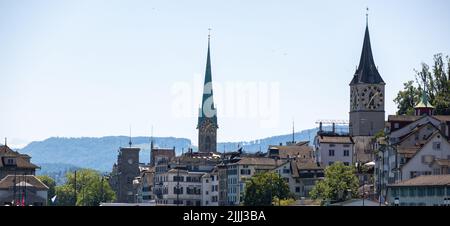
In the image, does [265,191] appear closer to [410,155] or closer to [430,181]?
[410,155]

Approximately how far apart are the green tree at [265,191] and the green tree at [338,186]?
Result: 9.96m

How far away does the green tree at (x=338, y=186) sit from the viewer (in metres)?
168

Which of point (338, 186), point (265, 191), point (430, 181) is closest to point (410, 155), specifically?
point (338, 186)

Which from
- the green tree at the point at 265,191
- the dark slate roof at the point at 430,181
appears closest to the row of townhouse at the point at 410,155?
the dark slate roof at the point at 430,181

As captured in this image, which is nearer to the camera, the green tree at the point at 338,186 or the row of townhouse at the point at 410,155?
the row of townhouse at the point at 410,155

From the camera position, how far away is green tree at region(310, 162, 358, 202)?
551ft

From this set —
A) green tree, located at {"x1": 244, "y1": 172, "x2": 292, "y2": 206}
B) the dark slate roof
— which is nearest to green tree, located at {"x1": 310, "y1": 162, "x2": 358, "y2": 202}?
green tree, located at {"x1": 244, "y1": 172, "x2": 292, "y2": 206}

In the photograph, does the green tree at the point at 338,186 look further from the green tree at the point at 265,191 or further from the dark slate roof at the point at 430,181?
the dark slate roof at the point at 430,181

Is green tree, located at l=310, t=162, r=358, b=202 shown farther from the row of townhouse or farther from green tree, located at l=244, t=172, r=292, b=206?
green tree, located at l=244, t=172, r=292, b=206
